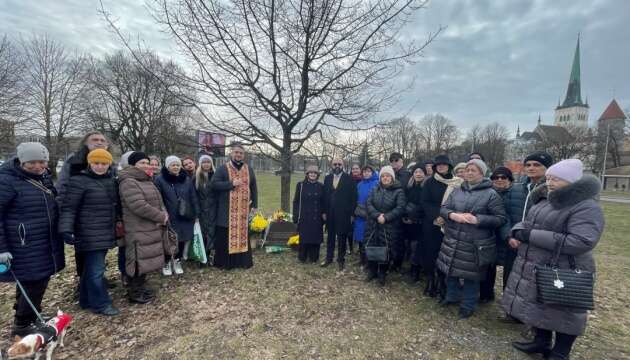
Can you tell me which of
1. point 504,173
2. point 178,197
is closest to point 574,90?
point 504,173

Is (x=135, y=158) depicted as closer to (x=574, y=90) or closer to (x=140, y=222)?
(x=140, y=222)

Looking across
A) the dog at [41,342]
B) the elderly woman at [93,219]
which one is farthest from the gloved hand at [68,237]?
the dog at [41,342]

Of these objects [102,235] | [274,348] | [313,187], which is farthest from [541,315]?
[102,235]

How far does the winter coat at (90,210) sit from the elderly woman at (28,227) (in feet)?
0.51

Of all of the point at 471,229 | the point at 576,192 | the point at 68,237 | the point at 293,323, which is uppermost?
Result: the point at 576,192

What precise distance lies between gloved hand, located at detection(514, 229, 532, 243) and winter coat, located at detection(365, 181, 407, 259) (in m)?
1.60

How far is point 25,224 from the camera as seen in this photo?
9.32 ft

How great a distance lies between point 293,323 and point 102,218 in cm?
251

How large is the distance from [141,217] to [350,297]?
2.95 m

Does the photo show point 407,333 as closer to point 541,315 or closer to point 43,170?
point 541,315

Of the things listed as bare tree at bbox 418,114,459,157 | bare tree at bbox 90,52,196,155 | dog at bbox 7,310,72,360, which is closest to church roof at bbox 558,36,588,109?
bare tree at bbox 418,114,459,157

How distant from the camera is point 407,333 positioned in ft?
10.8

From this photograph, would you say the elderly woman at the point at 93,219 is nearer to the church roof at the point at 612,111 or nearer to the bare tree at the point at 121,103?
the bare tree at the point at 121,103

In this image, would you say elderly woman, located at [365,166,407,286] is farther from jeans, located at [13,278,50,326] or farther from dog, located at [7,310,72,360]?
jeans, located at [13,278,50,326]
